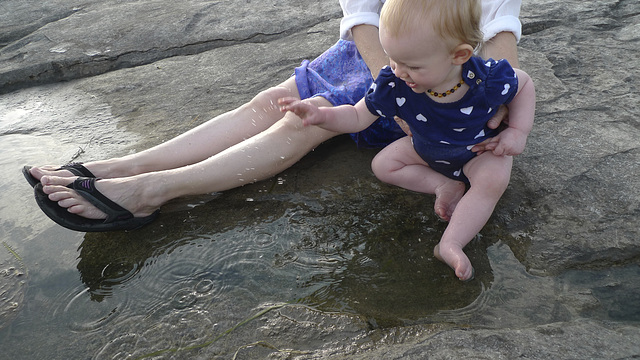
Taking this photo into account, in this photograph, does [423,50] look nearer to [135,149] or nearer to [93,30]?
[135,149]

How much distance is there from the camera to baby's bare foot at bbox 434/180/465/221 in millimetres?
1986

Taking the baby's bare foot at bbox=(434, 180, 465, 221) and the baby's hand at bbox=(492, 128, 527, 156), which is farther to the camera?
the baby's bare foot at bbox=(434, 180, 465, 221)

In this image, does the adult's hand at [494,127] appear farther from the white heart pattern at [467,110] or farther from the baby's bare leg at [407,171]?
the baby's bare leg at [407,171]

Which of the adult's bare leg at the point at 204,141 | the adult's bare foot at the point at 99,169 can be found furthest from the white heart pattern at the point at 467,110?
the adult's bare foot at the point at 99,169

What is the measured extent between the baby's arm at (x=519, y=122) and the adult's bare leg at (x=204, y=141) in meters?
1.01

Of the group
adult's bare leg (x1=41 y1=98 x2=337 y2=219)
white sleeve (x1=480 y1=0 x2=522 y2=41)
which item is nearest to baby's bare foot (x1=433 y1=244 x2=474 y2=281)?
adult's bare leg (x1=41 y1=98 x2=337 y2=219)

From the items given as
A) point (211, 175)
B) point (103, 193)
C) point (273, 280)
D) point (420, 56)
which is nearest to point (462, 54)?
point (420, 56)

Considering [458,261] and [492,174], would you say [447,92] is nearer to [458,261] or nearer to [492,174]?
[492,174]

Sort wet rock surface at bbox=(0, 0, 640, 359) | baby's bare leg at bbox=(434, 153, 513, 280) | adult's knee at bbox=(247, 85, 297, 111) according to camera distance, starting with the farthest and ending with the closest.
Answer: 1. adult's knee at bbox=(247, 85, 297, 111)
2. baby's bare leg at bbox=(434, 153, 513, 280)
3. wet rock surface at bbox=(0, 0, 640, 359)

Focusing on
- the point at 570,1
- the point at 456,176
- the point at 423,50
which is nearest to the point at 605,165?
the point at 456,176

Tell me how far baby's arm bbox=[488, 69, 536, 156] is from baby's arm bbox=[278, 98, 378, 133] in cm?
48

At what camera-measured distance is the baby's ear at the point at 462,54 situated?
1634 millimetres

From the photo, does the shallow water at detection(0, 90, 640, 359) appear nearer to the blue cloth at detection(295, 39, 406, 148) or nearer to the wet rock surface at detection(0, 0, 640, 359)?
the wet rock surface at detection(0, 0, 640, 359)

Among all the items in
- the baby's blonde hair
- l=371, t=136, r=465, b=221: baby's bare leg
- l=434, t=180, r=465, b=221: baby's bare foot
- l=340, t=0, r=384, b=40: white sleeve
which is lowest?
l=434, t=180, r=465, b=221: baby's bare foot
